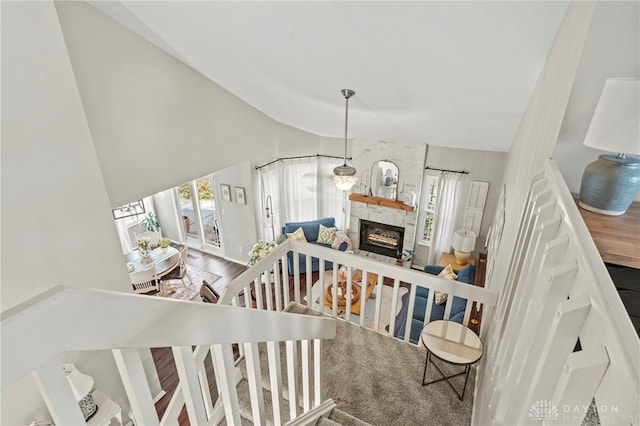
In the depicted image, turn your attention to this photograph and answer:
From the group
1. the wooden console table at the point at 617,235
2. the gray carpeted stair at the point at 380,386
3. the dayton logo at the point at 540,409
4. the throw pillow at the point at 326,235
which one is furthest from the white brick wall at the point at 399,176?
the dayton logo at the point at 540,409

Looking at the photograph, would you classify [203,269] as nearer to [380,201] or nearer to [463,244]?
[380,201]

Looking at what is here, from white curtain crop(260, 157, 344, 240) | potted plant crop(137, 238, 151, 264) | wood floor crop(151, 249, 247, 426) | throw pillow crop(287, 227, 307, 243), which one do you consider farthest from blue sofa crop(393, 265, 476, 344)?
potted plant crop(137, 238, 151, 264)

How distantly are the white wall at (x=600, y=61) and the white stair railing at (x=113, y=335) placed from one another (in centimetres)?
148

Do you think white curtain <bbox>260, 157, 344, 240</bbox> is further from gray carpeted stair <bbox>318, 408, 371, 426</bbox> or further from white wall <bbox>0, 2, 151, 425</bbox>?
gray carpeted stair <bbox>318, 408, 371, 426</bbox>

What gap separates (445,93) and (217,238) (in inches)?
225

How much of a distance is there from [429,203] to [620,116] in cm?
565

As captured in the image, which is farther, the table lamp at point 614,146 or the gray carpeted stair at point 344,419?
the gray carpeted stair at point 344,419

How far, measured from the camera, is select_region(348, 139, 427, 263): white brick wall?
6305 millimetres

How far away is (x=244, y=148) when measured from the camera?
5.48 metres

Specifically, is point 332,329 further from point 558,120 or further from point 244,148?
point 244,148

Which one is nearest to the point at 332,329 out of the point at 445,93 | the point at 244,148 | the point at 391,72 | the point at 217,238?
A: the point at 391,72

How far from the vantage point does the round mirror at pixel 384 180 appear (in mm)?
6625

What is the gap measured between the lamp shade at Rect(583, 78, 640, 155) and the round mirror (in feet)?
18.2

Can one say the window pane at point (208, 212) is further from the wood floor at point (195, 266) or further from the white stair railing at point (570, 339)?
the white stair railing at point (570, 339)
